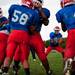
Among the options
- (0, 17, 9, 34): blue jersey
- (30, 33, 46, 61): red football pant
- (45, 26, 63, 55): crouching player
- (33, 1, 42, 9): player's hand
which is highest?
(33, 1, 42, 9): player's hand

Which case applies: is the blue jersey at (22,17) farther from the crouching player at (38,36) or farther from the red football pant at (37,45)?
the red football pant at (37,45)

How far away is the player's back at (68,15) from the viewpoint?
986 cm

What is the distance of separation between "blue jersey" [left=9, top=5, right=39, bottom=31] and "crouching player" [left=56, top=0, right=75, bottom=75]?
1.03 meters

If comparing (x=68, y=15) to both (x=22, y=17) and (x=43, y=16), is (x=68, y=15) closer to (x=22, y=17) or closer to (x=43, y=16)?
(x=22, y=17)

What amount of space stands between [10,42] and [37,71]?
3.33 meters

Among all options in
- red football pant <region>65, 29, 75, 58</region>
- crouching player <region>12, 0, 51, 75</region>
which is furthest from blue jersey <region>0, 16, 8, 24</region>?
red football pant <region>65, 29, 75, 58</region>

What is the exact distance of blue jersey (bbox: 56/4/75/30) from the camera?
32.3 ft

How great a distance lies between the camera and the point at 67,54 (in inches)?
382

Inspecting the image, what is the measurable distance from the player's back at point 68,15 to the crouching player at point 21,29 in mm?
1259

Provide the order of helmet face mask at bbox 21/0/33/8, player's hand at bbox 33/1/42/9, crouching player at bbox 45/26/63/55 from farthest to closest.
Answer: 1. crouching player at bbox 45/26/63/55
2. player's hand at bbox 33/1/42/9
3. helmet face mask at bbox 21/0/33/8

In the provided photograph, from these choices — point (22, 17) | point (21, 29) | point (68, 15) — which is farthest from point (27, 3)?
point (68, 15)

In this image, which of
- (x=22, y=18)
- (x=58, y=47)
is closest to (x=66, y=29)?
(x=22, y=18)

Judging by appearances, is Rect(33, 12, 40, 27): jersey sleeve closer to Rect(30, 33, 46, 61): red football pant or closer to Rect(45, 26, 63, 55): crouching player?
Rect(30, 33, 46, 61): red football pant

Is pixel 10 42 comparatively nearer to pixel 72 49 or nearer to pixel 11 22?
pixel 11 22
